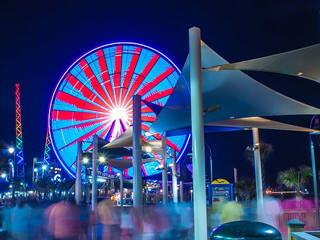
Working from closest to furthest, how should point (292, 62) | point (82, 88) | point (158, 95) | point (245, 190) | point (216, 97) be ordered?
point (292, 62)
point (216, 97)
point (245, 190)
point (158, 95)
point (82, 88)

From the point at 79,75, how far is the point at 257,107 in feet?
99.4

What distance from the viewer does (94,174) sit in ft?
84.2

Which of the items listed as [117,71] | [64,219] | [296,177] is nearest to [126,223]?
[64,219]

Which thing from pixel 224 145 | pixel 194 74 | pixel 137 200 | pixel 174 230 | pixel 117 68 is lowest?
pixel 174 230

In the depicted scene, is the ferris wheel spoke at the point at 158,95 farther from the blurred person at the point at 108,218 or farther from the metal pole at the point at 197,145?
the metal pole at the point at 197,145

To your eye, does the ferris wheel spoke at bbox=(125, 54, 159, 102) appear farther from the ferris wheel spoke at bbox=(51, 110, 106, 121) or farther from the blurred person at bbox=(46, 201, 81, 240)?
the blurred person at bbox=(46, 201, 81, 240)

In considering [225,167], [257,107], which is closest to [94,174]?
[257,107]

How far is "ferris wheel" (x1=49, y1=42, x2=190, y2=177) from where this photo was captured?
4169cm

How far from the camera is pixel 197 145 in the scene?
25.0 ft

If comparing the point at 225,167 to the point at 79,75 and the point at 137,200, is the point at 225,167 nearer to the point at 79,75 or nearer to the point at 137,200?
the point at 79,75

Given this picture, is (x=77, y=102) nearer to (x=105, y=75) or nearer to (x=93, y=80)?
(x=93, y=80)

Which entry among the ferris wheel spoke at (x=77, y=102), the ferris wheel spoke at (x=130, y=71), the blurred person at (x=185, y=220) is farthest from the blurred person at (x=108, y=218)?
the ferris wheel spoke at (x=130, y=71)

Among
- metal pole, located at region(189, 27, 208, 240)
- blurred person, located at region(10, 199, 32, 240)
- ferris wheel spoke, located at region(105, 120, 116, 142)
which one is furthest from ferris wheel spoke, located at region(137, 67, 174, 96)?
metal pole, located at region(189, 27, 208, 240)

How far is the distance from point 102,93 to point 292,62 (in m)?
35.2
